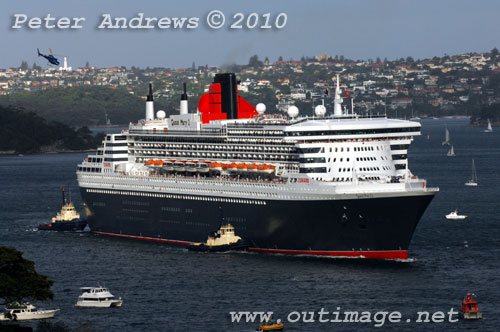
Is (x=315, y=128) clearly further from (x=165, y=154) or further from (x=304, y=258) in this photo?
(x=165, y=154)

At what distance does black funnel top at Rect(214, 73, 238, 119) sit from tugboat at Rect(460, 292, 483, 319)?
86.0 feet

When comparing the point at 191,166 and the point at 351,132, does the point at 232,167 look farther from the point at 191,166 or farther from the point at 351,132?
the point at 351,132

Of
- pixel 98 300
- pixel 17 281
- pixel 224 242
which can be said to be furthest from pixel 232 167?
pixel 17 281

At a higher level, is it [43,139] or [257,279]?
[43,139]

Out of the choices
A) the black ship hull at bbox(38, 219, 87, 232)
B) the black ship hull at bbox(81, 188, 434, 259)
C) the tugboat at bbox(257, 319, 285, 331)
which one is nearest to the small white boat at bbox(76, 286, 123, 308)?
the tugboat at bbox(257, 319, 285, 331)

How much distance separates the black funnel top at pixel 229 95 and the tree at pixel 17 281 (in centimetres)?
2561

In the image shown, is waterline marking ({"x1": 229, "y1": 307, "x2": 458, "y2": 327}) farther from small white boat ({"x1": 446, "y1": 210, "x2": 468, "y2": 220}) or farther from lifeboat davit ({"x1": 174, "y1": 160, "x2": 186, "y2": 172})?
small white boat ({"x1": 446, "y1": 210, "x2": 468, "y2": 220})

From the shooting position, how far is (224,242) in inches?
2468

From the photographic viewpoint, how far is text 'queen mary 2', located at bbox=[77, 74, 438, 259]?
190 feet

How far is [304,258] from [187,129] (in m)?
13.9

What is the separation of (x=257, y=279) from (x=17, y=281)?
44.5ft

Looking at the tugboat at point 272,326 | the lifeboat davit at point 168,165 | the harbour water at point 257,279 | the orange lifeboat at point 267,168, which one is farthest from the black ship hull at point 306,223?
the tugboat at point 272,326

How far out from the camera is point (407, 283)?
175 feet

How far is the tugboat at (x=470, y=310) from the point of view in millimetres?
46781
